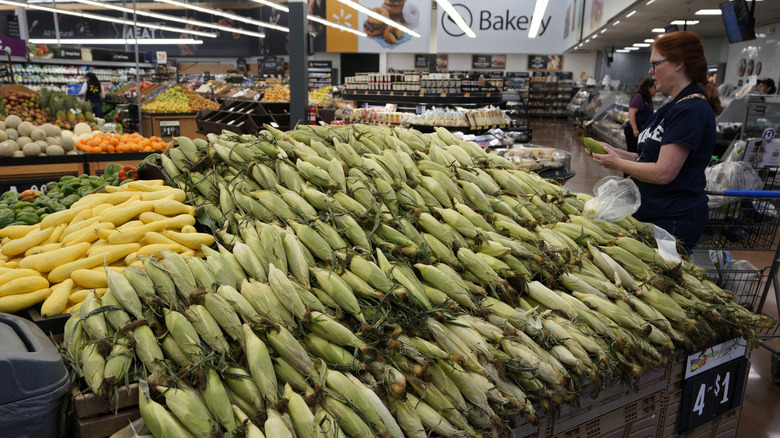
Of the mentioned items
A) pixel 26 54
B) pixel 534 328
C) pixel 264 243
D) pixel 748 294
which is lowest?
pixel 748 294

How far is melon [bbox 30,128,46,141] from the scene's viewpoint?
557 cm

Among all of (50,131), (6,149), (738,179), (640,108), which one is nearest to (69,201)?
(6,149)

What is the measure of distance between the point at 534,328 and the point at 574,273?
434mm

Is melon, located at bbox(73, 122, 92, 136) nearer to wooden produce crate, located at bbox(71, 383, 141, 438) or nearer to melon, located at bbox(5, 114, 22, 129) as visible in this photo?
melon, located at bbox(5, 114, 22, 129)

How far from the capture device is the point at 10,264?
1.87 m

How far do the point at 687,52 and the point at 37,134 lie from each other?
20.3ft

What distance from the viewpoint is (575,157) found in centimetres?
1185

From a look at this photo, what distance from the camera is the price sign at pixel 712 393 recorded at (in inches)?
81.5

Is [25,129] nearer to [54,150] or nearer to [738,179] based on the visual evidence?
[54,150]

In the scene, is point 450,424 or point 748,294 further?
point 748,294

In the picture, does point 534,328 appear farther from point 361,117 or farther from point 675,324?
point 361,117

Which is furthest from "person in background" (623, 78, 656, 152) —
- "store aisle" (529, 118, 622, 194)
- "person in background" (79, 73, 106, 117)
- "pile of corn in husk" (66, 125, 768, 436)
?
"person in background" (79, 73, 106, 117)

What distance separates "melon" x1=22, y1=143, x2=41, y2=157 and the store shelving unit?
70.1 ft

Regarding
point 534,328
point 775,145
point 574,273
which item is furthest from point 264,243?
point 775,145
